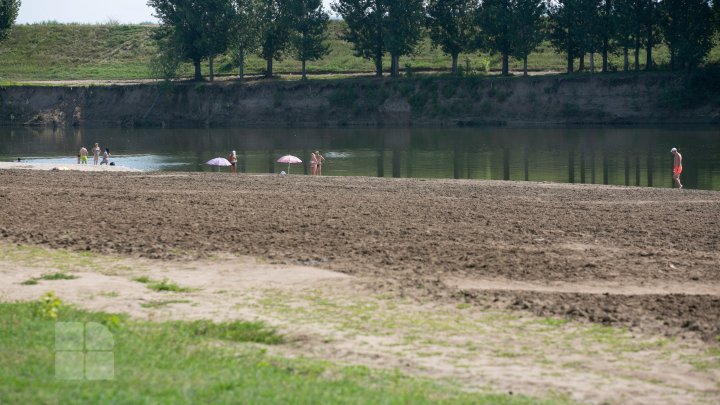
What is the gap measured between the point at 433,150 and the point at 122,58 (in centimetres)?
8608

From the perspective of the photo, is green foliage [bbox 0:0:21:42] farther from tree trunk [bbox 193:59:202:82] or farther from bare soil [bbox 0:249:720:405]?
bare soil [bbox 0:249:720:405]

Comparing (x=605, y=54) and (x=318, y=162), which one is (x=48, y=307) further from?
(x=605, y=54)

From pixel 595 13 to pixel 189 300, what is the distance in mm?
94168

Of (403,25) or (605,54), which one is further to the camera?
(403,25)

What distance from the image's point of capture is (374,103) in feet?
372

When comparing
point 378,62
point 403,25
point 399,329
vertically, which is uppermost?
point 403,25

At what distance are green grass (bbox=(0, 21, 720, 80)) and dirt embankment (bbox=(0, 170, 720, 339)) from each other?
80300mm

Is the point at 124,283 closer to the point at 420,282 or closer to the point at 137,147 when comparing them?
the point at 420,282

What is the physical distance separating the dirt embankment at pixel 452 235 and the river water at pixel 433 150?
16641 millimetres

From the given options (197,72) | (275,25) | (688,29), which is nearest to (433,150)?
(688,29)

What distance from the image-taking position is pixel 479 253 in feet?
77.4

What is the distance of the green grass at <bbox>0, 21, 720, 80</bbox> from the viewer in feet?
404

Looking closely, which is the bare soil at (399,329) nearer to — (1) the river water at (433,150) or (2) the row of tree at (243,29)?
(1) the river water at (433,150)

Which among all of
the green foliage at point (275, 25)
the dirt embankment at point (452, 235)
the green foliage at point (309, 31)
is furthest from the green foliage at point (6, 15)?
the dirt embankment at point (452, 235)
